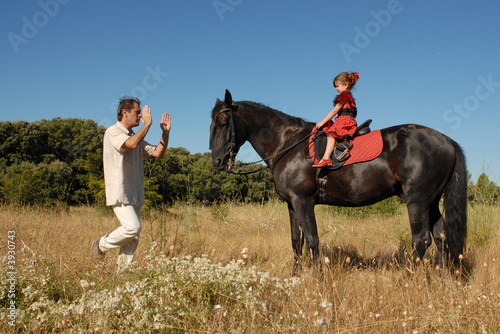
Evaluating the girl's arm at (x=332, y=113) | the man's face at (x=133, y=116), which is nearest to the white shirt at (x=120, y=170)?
the man's face at (x=133, y=116)

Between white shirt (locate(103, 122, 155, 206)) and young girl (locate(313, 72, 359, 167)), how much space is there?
7.36 ft

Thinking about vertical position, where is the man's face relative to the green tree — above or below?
above

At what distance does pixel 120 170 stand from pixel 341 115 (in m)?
2.80

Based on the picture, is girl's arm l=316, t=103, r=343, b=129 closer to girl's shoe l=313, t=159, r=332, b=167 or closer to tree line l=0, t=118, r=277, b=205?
girl's shoe l=313, t=159, r=332, b=167

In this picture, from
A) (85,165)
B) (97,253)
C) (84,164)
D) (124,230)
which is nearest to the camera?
(124,230)

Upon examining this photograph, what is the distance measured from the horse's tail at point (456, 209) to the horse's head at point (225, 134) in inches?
112

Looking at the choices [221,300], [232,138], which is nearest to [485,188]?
[232,138]

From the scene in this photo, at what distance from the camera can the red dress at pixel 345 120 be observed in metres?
4.12

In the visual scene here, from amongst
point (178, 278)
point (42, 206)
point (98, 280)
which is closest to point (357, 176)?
point (178, 278)

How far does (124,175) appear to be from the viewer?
3.73 m

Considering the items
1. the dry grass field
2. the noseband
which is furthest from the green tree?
the noseband

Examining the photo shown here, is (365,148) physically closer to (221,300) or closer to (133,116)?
(221,300)

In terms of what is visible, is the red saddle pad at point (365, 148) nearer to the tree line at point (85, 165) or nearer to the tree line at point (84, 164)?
the tree line at point (85, 165)

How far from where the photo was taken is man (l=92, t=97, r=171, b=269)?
364 cm
